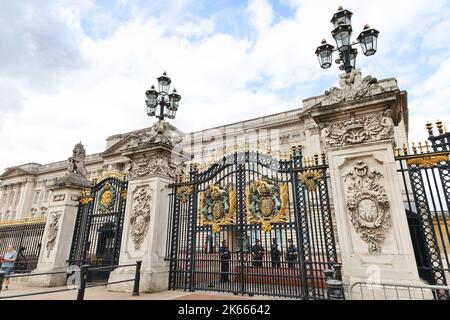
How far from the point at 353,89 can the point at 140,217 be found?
24.1 feet

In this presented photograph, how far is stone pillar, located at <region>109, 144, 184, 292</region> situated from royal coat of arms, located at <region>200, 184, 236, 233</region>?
1.42 meters

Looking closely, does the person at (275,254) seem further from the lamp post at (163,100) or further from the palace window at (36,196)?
the palace window at (36,196)

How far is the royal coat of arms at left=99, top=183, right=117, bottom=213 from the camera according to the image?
10.1 metres

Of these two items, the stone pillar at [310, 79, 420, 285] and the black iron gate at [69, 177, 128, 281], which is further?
the black iron gate at [69, 177, 128, 281]

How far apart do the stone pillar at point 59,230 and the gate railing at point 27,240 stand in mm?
1488

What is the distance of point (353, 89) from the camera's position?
6.57 metres

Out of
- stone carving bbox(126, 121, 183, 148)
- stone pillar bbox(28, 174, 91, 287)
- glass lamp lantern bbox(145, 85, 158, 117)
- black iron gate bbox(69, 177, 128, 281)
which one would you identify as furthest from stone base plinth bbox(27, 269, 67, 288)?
glass lamp lantern bbox(145, 85, 158, 117)

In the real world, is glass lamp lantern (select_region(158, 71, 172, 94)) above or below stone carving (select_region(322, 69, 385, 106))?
above

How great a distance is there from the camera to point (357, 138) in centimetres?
632

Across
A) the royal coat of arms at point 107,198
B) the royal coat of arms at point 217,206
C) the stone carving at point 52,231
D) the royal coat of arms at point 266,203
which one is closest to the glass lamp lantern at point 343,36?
the royal coat of arms at point 266,203

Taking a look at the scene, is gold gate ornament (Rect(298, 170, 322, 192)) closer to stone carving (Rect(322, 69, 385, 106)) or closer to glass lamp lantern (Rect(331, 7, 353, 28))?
stone carving (Rect(322, 69, 385, 106))

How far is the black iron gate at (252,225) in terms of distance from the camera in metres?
6.90
